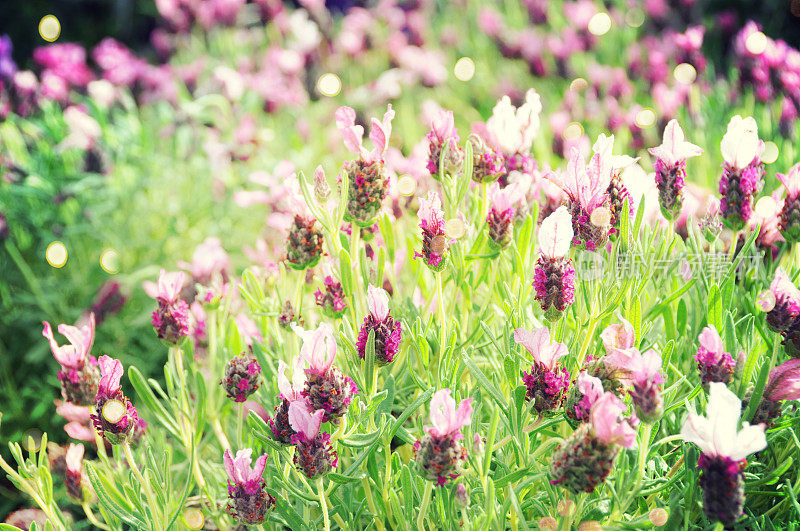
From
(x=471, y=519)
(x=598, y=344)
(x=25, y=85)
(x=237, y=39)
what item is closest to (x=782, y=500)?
(x=598, y=344)

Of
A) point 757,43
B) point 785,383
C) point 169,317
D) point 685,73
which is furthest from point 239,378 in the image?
point 685,73

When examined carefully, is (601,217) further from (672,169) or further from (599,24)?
(599,24)

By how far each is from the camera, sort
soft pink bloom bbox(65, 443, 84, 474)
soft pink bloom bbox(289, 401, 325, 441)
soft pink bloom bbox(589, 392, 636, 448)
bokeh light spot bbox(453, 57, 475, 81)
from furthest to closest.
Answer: bokeh light spot bbox(453, 57, 475, 81), soft pink bloom bbox(65, 443, 84, 474), soft pink bloom bbox(289, 401, 325, 441), soft pink bloom bbox(589, 392, 636, 448)

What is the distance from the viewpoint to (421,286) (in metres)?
1.36

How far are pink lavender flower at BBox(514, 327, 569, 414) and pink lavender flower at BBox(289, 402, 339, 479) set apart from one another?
0.28 metres

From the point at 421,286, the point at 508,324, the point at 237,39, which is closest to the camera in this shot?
→ the point at 508,324

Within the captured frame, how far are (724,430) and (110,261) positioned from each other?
6.54 feet

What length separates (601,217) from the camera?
968 mm

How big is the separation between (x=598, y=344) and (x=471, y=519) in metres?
0.36

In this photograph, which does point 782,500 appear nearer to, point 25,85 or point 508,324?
point 508,324

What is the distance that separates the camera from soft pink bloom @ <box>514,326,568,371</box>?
35.9 inches

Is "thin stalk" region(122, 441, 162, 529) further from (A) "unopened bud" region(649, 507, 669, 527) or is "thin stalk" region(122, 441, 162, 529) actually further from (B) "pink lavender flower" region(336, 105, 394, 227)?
(A) "unopened bud" region(649, 507, 669, 527)

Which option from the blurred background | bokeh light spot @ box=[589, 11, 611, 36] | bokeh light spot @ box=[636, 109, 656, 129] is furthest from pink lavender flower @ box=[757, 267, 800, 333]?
bokeh light spot @ box=[589, 11, 611, 36]

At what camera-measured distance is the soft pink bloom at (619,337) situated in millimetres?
917
